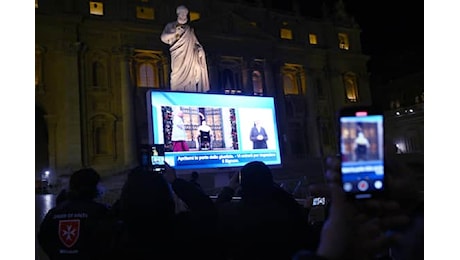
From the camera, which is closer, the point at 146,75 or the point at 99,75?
the point at 99,75

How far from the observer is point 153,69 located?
22.0 meters

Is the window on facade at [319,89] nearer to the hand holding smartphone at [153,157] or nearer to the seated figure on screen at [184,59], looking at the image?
the seated figure on screen at [184,59]

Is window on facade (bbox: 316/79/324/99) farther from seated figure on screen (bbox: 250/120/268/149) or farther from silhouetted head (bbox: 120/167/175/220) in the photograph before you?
silhouetted head (bbox: 120/167/175/220)

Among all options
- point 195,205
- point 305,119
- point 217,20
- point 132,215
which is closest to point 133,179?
point 132,215

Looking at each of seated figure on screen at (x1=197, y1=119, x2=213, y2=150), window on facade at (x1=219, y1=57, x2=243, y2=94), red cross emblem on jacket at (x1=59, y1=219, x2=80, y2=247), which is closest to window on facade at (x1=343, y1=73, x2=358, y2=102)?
window on facade at (x1=219, y1=57, x2=243, y2=94)

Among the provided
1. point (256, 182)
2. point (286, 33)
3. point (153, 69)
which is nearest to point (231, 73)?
point (153, 69)

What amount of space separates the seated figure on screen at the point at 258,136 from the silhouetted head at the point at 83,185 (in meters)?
3.37

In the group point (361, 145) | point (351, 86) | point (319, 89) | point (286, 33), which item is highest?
point (286, 33)

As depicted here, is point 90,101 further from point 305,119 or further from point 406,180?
point 406,180

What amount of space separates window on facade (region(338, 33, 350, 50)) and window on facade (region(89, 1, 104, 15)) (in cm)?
1468

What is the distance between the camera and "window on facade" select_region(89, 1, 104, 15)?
20.9 m

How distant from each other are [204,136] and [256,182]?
3524mm

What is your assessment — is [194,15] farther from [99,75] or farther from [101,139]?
[101,139]
